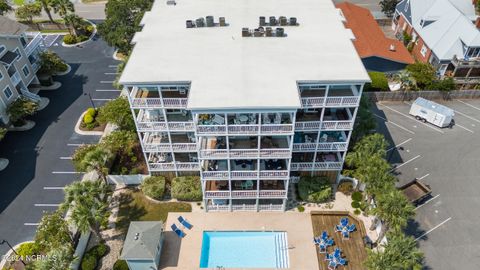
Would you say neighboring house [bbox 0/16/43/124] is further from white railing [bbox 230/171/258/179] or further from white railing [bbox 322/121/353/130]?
white railing [bbox 322/121/353/130]

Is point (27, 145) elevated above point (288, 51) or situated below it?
below

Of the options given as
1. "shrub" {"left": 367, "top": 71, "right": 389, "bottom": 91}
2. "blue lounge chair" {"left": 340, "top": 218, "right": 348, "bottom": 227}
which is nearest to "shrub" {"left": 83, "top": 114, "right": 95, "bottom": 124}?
"blue lounge chair" {"left": 340, "top": 218, "right": 348, "bottom": 227}

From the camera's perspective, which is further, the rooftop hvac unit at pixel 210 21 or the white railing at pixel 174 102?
the rooftop hvac unit at pixel 210 21

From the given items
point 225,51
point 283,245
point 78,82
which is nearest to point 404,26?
point 225,51

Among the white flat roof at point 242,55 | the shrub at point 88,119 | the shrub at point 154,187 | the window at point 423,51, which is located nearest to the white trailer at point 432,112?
the window at point 423,51

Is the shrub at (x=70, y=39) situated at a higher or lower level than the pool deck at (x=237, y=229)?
higher

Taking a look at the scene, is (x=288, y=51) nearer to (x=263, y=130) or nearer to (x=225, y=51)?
(x=225, y=51)

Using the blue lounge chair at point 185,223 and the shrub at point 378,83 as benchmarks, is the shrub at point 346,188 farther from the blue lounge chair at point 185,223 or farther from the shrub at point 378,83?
the shrub at point 378,83
